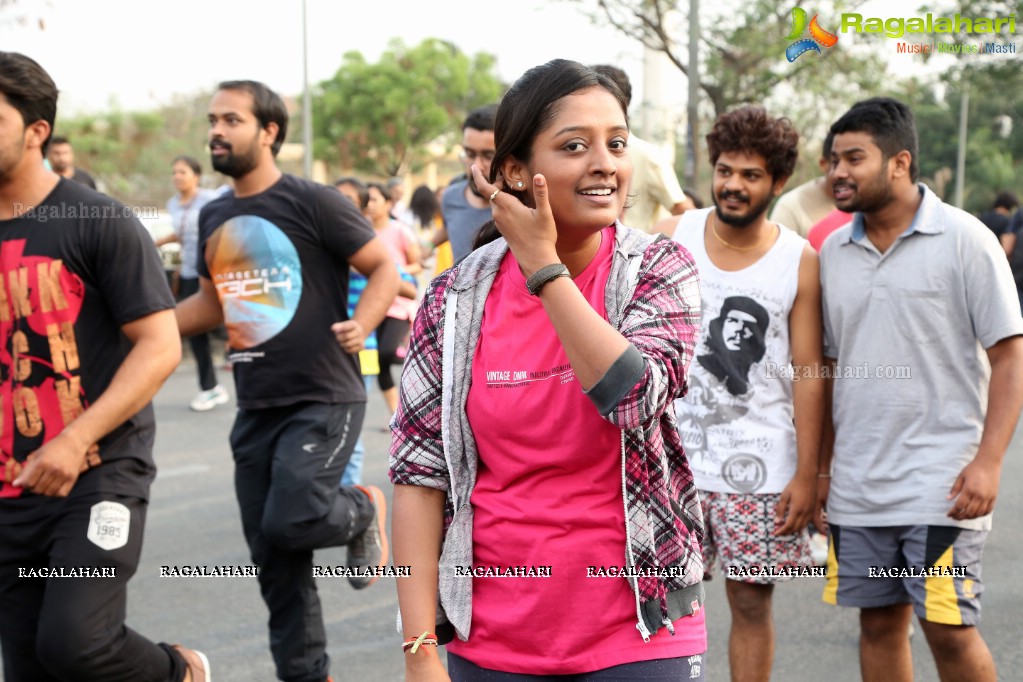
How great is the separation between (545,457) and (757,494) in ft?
6.21

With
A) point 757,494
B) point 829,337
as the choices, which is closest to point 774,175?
point 829,337

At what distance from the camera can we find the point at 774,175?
412 cm

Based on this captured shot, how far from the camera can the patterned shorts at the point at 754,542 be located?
3.93 m

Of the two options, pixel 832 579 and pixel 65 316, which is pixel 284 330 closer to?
pixel 65 316

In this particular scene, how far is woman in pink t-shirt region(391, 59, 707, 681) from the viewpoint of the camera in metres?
2.25

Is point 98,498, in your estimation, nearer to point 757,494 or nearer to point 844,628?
point 757,494

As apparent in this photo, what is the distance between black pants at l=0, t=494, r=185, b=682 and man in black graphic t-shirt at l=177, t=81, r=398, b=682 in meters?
0.88

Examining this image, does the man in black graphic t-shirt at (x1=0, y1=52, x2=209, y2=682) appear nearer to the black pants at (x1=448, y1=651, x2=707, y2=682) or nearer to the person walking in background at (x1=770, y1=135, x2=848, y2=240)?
the black pants at (x1=448, y1=651, x2=707, y2=682)

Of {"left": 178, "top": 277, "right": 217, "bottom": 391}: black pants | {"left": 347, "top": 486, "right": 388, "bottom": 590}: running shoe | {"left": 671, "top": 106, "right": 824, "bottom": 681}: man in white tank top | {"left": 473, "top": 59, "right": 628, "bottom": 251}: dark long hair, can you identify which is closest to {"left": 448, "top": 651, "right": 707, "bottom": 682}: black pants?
{"left": 473, "top": 59, "right": 628, "bottom": 251}: dark long hair

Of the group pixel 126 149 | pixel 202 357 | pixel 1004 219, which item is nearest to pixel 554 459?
pixel 202 357

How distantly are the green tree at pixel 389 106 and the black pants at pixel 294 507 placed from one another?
4039 centimetres

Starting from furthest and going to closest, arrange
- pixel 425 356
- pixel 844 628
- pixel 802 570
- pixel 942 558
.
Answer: pixel 844 628
pixel 802 570
pixel 942 558
pixel 425 356

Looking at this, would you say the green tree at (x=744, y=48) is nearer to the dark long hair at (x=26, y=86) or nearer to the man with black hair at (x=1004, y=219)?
Answer: the man with black hair at (x=1004, y=219)

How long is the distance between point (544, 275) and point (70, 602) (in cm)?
193
